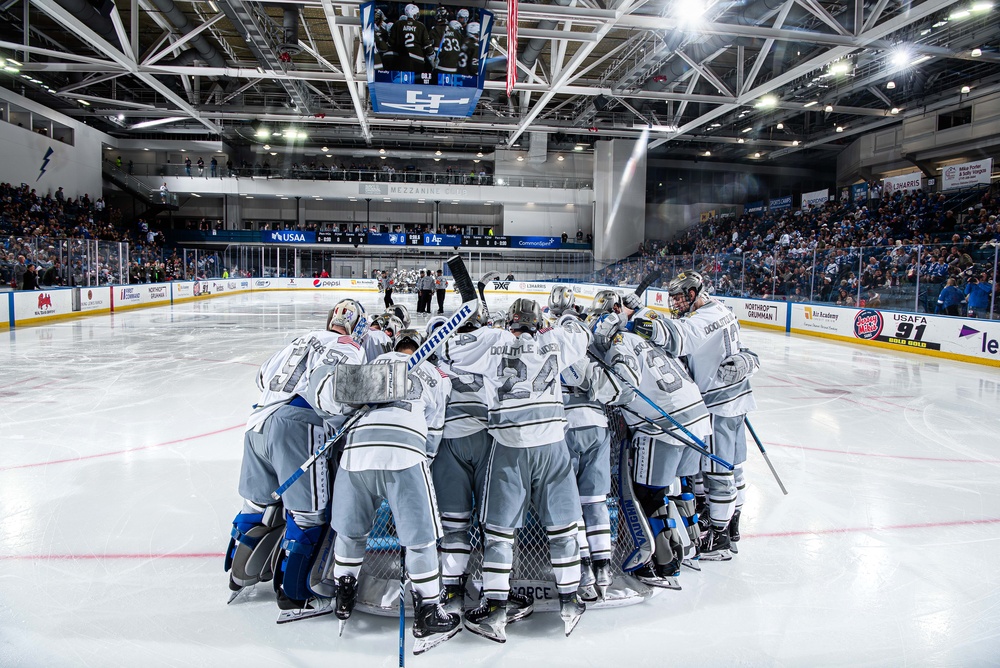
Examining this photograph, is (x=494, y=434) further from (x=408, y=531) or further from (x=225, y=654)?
(x=225, y=654)

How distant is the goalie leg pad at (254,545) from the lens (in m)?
2.97

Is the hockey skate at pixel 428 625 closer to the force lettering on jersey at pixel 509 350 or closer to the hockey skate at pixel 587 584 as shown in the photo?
the hockey skate at pixel 587 584

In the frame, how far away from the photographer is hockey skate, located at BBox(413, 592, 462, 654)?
8.63 feet

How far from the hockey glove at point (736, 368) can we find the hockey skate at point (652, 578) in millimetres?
1170

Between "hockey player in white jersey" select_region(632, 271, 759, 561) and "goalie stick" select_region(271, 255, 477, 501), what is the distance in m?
1.19

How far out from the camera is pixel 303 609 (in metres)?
2.85

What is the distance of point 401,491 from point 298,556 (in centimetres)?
74

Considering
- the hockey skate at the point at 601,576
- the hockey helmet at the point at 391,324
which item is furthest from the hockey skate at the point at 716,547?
the hockey helmet at the point at 391,324

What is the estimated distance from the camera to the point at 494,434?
279cm

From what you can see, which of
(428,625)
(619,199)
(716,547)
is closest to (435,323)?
(428,625)

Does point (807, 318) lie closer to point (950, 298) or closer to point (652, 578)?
point (950, 298)

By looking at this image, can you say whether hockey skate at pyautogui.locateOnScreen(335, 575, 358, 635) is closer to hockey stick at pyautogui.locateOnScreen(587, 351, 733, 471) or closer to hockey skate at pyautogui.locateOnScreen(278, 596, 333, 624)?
hockey skate at pyautogui.locateOnScreen(278, 596, 333, 624)

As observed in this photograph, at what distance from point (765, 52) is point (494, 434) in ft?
54.5

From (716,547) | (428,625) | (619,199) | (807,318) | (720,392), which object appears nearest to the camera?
(428,625)
